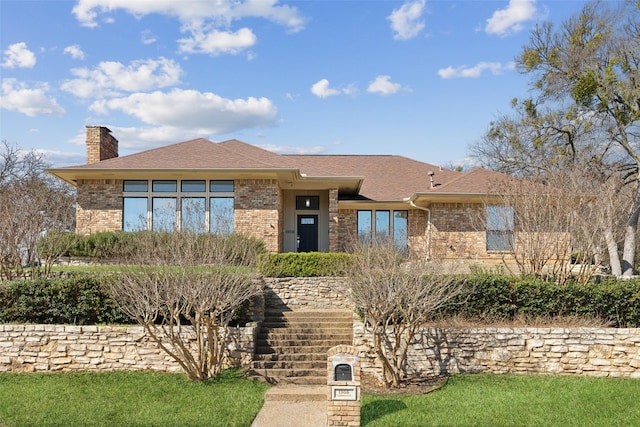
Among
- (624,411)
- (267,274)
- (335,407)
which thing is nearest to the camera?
(335,407)

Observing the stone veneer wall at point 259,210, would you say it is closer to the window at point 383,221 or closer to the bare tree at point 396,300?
the window at point 383,221

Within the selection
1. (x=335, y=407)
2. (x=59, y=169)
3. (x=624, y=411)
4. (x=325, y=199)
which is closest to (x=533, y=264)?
(x=624, y=411)

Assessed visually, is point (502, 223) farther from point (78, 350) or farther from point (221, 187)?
point (78, 350)

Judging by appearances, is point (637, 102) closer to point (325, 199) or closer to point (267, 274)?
point (325, 199)

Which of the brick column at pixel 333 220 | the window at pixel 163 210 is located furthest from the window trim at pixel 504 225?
the window at pixel 163 210

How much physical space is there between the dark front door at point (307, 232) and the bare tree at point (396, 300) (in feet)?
30.9

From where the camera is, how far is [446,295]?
38.5ft

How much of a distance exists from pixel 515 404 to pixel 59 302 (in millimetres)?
9741

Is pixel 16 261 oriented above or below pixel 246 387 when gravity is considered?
above

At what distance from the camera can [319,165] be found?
24422mm

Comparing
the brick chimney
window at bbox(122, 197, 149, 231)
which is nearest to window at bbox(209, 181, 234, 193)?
window at bbox(122, 197, 149, 231)

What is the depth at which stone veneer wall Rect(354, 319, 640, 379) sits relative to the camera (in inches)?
452

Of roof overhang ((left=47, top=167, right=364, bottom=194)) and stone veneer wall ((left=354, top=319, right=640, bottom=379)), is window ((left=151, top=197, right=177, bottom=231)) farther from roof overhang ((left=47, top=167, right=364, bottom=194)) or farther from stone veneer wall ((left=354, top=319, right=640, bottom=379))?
stone veneer wall ((left=354, top=319, right=640, bottom=379))

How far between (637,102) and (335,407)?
63.9 ft
